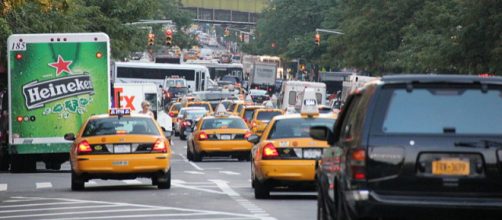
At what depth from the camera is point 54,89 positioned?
3331cm

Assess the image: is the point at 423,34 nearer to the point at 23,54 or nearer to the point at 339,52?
the point at 339,52

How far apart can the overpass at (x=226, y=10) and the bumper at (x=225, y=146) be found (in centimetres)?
10736

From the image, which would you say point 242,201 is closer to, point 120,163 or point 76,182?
point 120,163

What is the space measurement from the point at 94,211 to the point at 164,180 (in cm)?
546

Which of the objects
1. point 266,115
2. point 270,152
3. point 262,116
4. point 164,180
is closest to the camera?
point 270,152

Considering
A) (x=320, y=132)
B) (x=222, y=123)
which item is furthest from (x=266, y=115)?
(x=320, y=132)

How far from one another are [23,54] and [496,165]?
22528mm

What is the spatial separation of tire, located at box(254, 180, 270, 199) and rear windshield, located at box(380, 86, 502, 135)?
35.3 ft

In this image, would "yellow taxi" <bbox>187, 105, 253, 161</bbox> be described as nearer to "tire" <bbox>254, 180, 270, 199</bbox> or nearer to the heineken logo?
the heineken logo

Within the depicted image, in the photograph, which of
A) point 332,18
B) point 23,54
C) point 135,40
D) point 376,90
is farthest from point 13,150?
point 332,18

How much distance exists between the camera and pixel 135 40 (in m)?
72.9

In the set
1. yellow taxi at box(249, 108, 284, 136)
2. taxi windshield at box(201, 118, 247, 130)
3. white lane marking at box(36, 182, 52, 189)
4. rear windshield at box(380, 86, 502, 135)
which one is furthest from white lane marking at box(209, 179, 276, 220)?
yellow taxi at box(249, 108, 284, 136)

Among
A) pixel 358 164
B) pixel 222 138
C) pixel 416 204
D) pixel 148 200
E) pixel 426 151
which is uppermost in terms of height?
pixel 426 151

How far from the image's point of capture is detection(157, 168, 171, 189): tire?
83.1 feet
